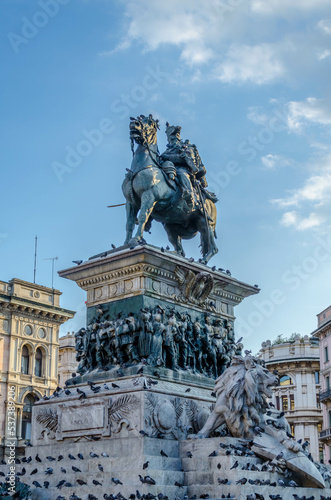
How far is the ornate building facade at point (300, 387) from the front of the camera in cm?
6538

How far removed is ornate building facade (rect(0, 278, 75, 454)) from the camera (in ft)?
158

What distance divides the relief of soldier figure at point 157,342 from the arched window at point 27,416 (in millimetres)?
29912

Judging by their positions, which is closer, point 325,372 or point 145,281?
point 145,281

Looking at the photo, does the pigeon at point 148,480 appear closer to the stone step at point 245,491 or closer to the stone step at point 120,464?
the stone step at point 120,464

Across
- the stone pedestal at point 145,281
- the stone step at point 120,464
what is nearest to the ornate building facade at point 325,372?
the stone pedestal at point 145,281

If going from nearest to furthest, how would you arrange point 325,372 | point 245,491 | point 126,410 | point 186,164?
point 245,491, point 126,410, point 186,164, point 325,372

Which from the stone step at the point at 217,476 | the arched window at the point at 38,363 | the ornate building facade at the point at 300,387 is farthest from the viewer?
the ornate building facade at the point at 300,387

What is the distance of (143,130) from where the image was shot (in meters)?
21.4

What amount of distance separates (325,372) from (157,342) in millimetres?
41087

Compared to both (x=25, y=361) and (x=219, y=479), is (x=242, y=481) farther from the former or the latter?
(x=25, y=361)

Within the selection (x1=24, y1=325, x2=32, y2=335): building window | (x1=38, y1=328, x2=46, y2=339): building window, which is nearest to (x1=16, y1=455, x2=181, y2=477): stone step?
(x1=24, y1=325, x2=32, y2=335): building window

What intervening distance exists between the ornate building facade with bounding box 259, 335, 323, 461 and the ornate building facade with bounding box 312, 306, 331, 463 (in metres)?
8.19

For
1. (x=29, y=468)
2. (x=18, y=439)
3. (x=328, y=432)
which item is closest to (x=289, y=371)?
(x=328, y=432)

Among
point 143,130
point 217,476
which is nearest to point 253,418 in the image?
point 217,476
